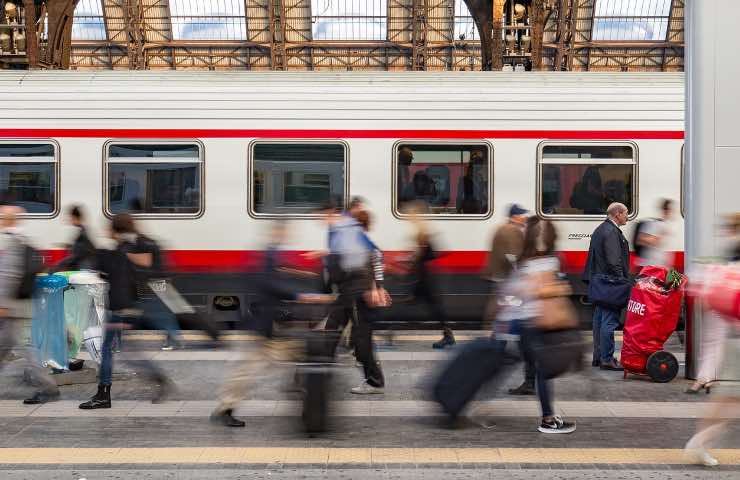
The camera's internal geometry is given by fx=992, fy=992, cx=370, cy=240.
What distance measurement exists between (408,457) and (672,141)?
24.2 ft

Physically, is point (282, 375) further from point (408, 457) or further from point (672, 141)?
point (672, 141)

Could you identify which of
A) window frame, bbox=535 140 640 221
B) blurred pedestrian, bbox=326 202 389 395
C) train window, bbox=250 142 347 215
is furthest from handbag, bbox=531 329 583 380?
train window, bbox=250 142 347 215

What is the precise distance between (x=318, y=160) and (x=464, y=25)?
23525 mm

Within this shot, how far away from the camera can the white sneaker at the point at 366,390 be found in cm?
856

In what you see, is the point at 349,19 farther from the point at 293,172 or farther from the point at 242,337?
the point at 242,337

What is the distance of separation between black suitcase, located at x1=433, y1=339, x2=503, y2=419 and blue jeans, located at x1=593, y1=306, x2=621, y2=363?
3205mm

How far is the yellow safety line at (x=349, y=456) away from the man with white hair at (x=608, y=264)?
3.18 meters

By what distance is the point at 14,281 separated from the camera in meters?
7.82

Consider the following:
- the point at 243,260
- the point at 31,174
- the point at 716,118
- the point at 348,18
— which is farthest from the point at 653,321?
the point at 348,18

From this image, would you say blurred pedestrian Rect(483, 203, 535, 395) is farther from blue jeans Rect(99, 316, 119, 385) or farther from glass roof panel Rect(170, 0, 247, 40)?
glass roof panel Rect(170, 0, 247, 40)

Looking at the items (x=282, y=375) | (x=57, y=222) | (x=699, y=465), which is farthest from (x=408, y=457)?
(x=57, y=222)

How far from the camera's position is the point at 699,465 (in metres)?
6.29

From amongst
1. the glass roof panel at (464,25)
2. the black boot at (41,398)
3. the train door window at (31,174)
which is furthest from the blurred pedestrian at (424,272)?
the glass roof panel at (464,25)

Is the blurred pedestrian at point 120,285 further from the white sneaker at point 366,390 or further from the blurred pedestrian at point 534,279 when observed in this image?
the blurred pedestrian at point 534,279
